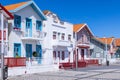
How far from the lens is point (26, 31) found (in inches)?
1359

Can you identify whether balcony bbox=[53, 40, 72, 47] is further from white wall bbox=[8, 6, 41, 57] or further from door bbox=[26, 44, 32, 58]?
door bbox=[26, 44, 32, 58]

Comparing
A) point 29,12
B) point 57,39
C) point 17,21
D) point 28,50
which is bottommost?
point 28,50

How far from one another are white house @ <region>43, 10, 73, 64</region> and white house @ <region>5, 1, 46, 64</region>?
7.83 feet

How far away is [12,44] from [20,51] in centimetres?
189

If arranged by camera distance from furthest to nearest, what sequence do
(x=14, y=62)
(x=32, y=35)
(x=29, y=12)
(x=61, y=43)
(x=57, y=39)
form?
(x=61, y=43), (x=57, y=39), (x=29, y=12), (x=32, y=35), (x=14, y=62)

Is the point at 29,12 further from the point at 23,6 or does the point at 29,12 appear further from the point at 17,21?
the point at 17,21

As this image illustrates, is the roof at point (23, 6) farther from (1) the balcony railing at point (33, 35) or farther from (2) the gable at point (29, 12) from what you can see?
(1) the balcony railing at point (33, 35)

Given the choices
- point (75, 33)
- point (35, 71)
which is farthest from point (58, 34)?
point (35, 71)

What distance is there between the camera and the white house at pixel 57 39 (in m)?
40.6

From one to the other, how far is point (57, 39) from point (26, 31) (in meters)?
9.10

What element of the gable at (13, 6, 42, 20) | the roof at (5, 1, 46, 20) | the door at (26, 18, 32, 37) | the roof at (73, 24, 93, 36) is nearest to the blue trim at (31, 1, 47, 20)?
the roof at (5, 1, 46, 20)

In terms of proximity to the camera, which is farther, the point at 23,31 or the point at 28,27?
the point at 28,27

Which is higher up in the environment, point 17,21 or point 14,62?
point 17,21

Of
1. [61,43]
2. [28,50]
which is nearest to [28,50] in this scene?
[28,50]
